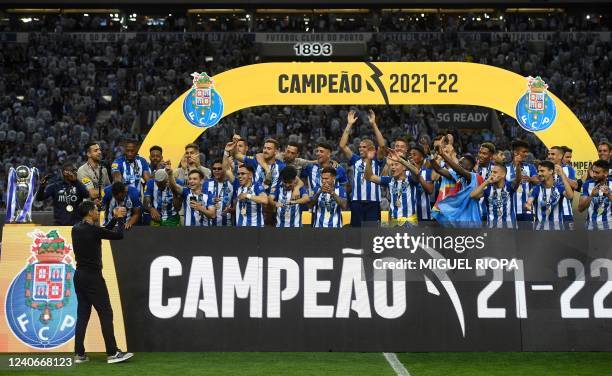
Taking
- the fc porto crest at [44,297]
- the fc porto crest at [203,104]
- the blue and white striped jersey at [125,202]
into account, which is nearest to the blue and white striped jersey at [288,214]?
the blue and white striped jersey at [125,202]

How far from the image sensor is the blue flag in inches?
435

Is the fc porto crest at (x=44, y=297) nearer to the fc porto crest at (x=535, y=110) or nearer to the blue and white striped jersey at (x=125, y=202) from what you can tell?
the blue and white striped jersey at (x=125, y=202)

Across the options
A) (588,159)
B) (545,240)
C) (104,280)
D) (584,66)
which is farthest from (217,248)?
(584,66)

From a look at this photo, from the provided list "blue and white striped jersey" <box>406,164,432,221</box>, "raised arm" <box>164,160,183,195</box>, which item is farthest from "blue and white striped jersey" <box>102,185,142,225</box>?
"blue and white striped jersey" <box>406,164,432,221</box>

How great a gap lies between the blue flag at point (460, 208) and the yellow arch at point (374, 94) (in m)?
2.58

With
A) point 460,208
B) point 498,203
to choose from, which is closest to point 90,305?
point 460,208

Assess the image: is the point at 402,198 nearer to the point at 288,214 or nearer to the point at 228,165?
the point at 288,214

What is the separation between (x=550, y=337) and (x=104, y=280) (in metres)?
4.90

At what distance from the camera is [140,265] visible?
34.4 ft

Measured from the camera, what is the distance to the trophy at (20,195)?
10.8 m

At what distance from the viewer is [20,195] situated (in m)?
11.0

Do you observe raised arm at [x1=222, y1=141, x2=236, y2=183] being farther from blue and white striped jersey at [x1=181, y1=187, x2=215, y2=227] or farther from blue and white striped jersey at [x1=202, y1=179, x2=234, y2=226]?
blue and white striped jersey at [x1=181, y1=187, x2=215, y2=227]

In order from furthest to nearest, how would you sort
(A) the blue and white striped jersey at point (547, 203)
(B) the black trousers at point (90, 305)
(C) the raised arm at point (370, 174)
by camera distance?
(A) the blue and white striped jersey at point (547, 203) → (C) the raised arm at point (370, 174) → (B) the black trousers at point (90, 305)

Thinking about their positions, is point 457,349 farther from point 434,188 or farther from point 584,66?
point 584,66
